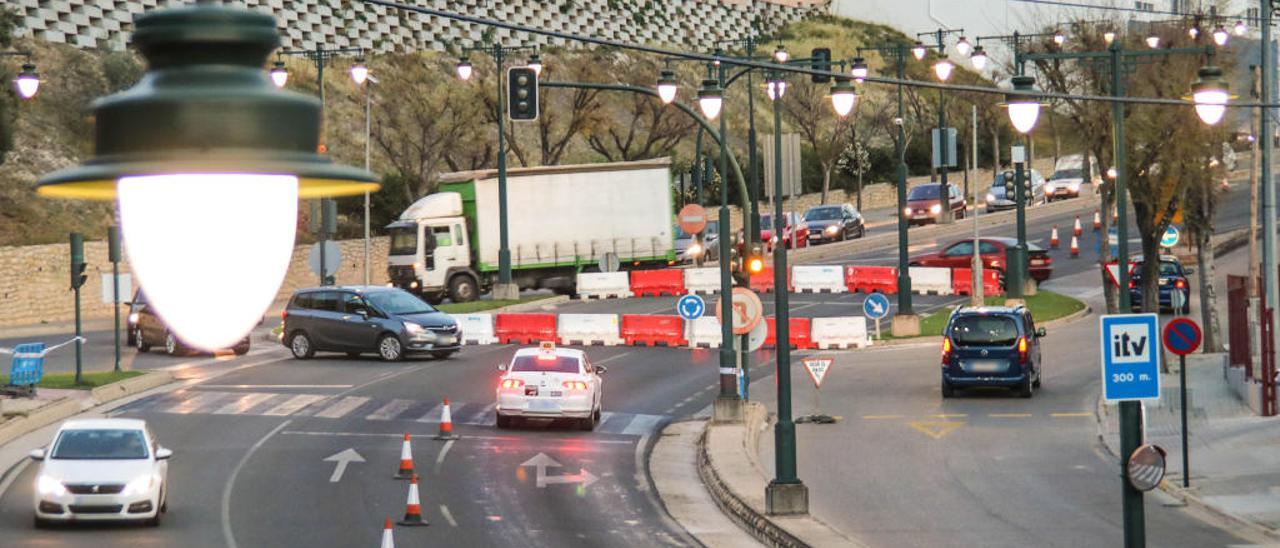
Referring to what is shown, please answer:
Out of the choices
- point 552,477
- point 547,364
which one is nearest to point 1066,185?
point 547,364

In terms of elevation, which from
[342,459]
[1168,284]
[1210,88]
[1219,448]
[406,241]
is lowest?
[1219,448]

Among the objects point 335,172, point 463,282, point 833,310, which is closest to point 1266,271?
point 833,310

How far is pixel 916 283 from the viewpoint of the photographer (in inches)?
2222

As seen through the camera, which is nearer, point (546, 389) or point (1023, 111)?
point (1023, 111)

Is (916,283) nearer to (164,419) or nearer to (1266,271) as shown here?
(1266,271)

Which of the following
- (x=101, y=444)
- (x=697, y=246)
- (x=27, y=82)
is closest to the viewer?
(x=101, y=444)

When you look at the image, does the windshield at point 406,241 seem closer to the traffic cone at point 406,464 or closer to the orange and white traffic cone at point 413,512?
the traffic cone at point 406,464

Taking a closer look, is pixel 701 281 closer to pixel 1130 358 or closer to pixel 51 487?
pixel 51 487

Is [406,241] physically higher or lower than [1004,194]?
lower

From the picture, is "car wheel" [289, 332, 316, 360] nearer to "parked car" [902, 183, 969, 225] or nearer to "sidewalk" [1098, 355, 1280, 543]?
"sidewalk" [1098, 355, 1280, 543]

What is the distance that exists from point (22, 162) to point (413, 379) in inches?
1375

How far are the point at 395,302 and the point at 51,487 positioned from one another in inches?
792

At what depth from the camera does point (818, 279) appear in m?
57.9

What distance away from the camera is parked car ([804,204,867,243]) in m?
73.5
